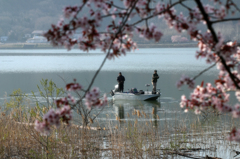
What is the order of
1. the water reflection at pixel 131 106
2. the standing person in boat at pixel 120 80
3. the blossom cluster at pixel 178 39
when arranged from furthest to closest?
the blossom cluster at pixel 178 39
the standing person in boat at pixel 120 80
the water reflection at pixel 131 106

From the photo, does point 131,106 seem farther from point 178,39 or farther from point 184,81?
point 178,39

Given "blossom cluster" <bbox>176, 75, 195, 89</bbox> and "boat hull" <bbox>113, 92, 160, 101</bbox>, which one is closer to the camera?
"blossom cluster" <bbox>176, 75, 195, 89</bbox>

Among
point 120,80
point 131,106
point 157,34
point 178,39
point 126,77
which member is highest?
point 178,39

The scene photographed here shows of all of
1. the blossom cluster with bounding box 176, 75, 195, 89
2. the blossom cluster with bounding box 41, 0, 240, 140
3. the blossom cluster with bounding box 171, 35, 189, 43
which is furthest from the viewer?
the blossom cluster with bounding box 171, 35, 189, 43

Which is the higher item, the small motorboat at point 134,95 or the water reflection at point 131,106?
the small motorboat at point 134,95

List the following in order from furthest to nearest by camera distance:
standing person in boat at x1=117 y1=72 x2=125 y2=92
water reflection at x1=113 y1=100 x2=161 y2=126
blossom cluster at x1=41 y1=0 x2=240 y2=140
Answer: standing person in boat at x1=117 y1=72 x2=125 y2=92, water reflection at x1=113 y1=100 x2=161 y2=126, blossom cluster at x1=41 y1=0 x2=240 y2=140

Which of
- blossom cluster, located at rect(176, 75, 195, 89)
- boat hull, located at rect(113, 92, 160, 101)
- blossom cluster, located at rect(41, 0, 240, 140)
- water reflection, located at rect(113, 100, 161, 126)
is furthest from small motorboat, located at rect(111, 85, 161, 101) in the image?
blossom cluster, located at rect(176, 75, 195, 89)

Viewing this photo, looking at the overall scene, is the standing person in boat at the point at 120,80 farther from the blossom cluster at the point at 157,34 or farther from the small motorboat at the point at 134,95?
the blossom cluster at the point at 157,34

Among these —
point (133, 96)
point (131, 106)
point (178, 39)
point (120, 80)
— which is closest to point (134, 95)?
point (133, 96)

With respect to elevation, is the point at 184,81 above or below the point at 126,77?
below

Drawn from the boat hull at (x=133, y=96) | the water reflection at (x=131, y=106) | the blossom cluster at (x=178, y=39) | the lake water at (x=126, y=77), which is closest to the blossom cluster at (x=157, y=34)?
the lake water at (x=126, y=77)

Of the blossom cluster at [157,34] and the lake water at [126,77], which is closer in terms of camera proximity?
the blossom cluster at [157,34]

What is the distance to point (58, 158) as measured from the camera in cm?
659

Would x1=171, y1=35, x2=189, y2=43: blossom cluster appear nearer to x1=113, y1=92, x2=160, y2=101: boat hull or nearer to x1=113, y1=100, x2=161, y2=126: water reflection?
x1=113, y1=100, x2=161, y2=126: water reflection
